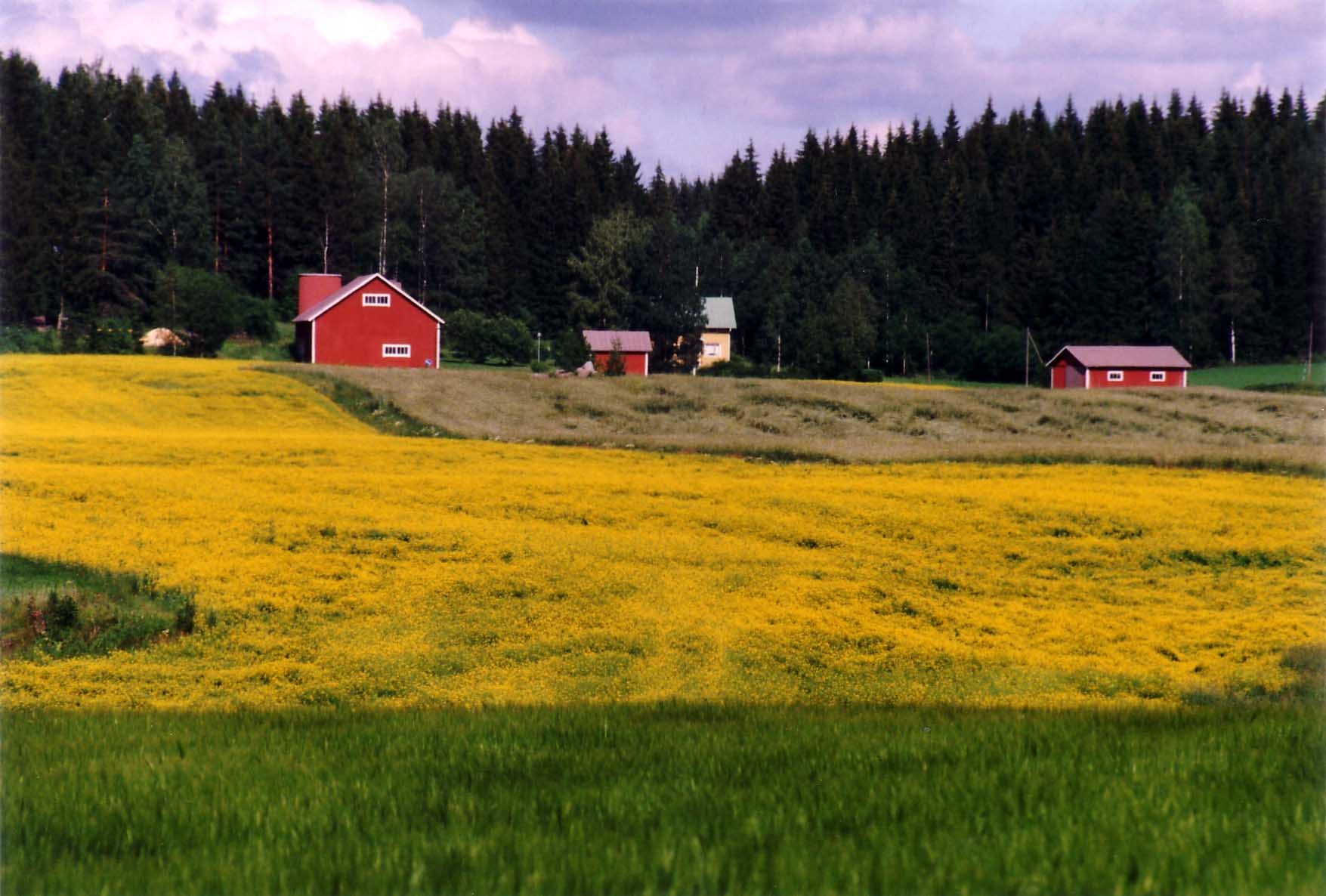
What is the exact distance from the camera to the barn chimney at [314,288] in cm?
8469

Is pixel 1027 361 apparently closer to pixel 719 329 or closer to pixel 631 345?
pixel 719 329

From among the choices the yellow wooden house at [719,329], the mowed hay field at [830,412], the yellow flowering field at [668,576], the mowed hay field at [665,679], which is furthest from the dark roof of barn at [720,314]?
the yellow flowering field at [668,576]

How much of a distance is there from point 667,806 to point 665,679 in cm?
612

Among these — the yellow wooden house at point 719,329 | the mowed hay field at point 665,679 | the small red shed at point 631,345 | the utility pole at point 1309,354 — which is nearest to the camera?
the mowed hay field at point 665,679

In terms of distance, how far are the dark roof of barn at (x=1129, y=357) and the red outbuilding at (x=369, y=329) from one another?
160ft

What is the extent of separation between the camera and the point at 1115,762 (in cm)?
711

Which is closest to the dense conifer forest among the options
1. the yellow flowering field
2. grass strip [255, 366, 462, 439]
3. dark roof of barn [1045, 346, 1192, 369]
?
dark roof of barn [1045, 346, 1192, 369]

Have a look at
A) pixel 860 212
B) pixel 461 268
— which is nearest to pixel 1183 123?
→ pixel 860 212

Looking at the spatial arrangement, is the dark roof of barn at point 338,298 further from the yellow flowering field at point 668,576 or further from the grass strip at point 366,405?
the yellow flowering field at point 668,576

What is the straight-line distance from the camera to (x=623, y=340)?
9962cm

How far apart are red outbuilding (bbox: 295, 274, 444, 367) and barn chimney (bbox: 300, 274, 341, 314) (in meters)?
4.73

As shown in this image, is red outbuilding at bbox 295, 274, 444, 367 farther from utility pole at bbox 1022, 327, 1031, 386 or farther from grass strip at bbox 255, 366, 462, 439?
utility pole at bbox 1022, 327, 1031, 386

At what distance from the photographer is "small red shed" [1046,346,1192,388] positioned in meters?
90.2

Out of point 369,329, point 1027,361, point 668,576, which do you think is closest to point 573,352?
point 369,329
